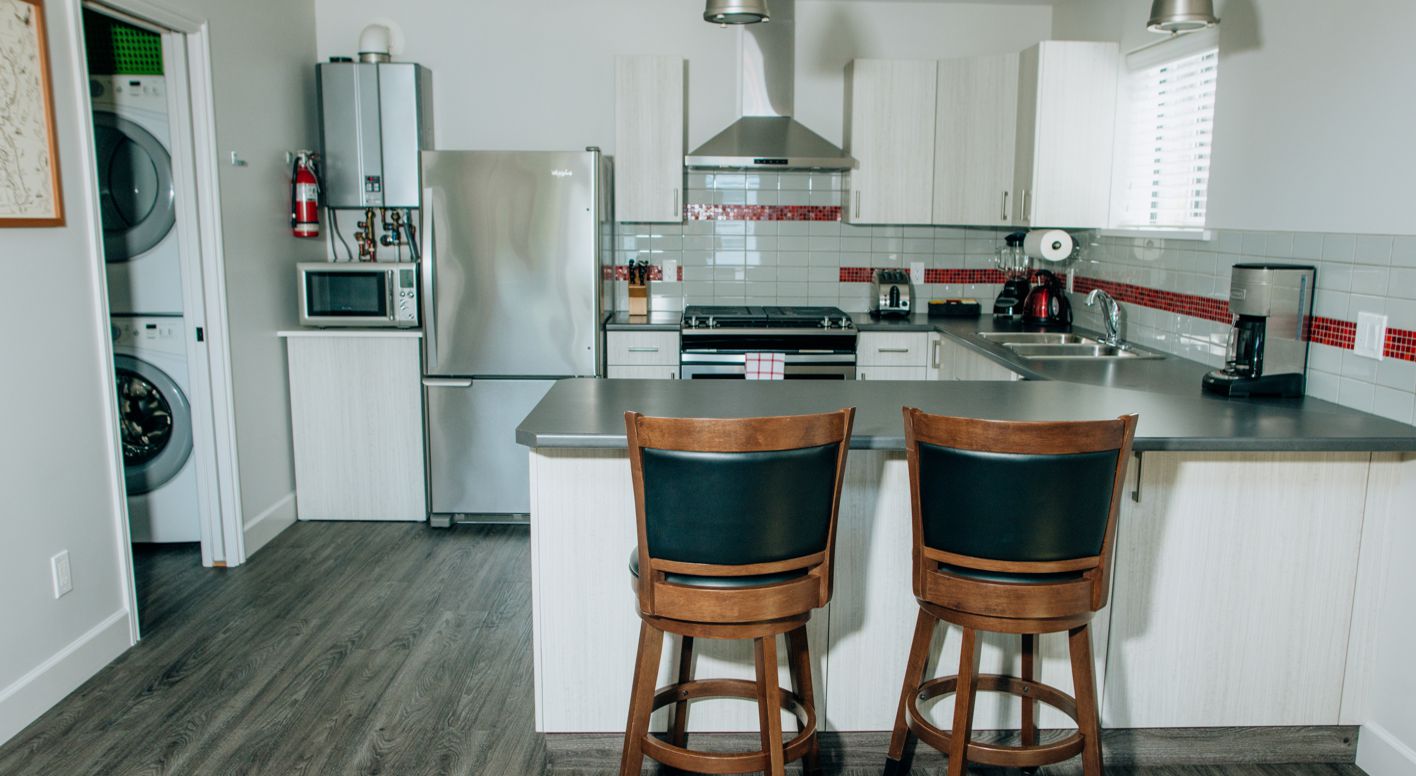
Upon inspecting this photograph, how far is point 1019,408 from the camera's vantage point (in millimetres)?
2590

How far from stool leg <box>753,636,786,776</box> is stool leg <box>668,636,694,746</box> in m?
0.30

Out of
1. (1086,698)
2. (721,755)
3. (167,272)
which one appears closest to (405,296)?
(167,272)

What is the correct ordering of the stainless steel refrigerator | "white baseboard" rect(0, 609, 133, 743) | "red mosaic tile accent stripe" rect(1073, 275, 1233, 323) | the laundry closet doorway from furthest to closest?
the stainless steel refrigerator, the laundry closet doorway, "red mosaic tile accent stripe" rect(1073, 275, 1233, 323), "white baseboard" rect(0, 609, 133, 743)

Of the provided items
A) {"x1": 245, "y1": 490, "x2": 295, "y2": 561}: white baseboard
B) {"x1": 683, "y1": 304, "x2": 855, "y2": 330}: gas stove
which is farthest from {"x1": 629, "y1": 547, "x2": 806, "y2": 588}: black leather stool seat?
{"x1": 245, "y1": 490, "x2": 295, "y2": 561}: white baseboard

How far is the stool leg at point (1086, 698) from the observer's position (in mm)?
2109

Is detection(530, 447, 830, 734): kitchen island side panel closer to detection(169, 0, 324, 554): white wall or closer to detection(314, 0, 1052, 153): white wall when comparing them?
detection(169, 0, 324, 554): white wall

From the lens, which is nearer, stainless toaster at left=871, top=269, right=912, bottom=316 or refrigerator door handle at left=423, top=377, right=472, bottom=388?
refrigerator door handle at left=423, top=377, right=472, bottom=388

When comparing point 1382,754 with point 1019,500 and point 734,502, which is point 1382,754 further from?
point 734,502

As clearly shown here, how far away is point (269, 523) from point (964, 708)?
10.8 feet

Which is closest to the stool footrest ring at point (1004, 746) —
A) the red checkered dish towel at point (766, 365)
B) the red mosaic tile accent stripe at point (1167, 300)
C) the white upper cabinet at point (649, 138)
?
the red mosaic tile accent stripe at point (1167, 300)

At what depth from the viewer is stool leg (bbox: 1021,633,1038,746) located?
239cm

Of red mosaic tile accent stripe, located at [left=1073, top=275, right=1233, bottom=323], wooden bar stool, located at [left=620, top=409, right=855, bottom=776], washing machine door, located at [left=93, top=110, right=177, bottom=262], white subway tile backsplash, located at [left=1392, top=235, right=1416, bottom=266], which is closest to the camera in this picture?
wooden bar stool, located at [left=620, top=409, right=855, bottom=776]

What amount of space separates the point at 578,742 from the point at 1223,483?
1.73 m

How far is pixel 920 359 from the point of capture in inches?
187
